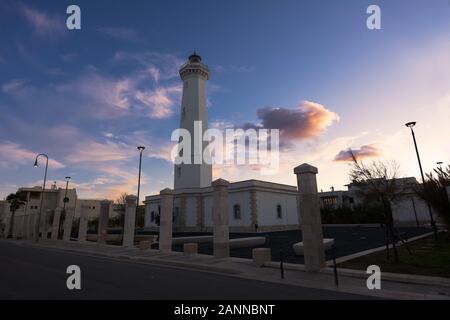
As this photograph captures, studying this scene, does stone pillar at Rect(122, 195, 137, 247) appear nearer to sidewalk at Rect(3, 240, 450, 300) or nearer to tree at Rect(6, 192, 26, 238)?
sidewalk at Rect(3, 240, 450, 300)

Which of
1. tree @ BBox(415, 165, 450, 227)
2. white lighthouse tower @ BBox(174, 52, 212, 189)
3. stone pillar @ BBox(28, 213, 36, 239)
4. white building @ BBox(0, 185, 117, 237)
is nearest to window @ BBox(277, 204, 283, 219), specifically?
white lighthouse tower @ BBox(174, 52, 212, 189)

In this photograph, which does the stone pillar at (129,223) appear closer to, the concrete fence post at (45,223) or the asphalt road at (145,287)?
the asphalt road at (145,287)

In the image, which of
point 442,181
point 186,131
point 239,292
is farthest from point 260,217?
point 239,292

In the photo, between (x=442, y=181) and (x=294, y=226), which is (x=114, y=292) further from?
(x=294, y=226)

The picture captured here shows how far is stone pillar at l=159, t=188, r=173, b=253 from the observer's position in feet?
65.1

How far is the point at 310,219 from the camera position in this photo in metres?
12.2

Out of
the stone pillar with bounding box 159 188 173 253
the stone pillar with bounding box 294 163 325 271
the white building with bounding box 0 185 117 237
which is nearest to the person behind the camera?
the stone pillar with bounding box 294 163 325 271

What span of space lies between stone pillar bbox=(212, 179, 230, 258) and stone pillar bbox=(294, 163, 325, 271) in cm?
544

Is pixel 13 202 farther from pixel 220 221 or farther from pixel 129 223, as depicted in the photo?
pixel 220 221

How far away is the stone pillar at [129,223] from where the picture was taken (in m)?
24.1

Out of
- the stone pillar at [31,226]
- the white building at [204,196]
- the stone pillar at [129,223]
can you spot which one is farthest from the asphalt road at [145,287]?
the stone pillar at [31,226]

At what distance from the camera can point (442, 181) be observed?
17.3 meters

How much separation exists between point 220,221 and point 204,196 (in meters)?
24.0
